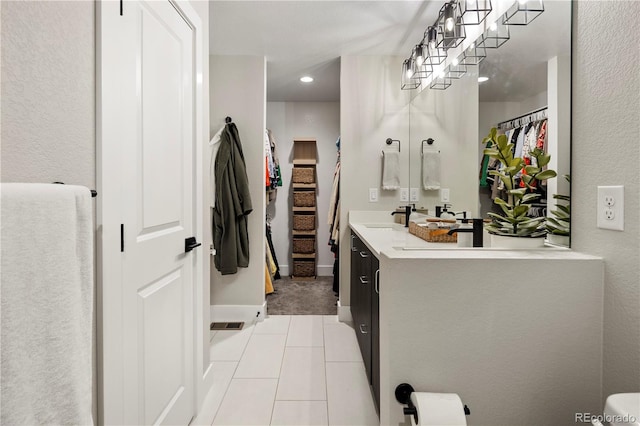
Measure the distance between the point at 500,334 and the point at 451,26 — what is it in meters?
1.71

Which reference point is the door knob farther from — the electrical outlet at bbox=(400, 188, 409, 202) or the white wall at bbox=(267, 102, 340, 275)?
the white wall at bbox=(267, 102, 340, 275)

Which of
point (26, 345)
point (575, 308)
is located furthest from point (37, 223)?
point (575, 308)

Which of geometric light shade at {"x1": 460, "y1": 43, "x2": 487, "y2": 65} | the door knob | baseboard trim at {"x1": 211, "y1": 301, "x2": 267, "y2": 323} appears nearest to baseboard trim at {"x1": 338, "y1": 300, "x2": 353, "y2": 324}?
baseboard trim at {"x1": 211, "y1": 301, "x2": 267, "y2": 323}

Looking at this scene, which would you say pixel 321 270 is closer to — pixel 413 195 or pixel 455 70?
pixel 413 195

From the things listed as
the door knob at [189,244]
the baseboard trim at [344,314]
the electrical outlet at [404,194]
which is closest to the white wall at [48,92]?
the door knob at [189,244]

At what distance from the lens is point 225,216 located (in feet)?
9.70

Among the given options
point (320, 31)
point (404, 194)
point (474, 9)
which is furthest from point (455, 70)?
point (404, 194)

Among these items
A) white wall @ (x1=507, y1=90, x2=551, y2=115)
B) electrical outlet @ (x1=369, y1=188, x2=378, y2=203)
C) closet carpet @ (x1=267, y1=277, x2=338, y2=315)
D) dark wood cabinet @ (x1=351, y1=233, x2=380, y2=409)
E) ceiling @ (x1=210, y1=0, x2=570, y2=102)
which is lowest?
closet carpet @ (x1=267, y1=277, x2=338, y2=315)

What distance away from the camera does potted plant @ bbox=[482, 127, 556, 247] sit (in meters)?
1.16

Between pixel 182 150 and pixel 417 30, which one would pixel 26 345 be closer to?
pixel 182 150

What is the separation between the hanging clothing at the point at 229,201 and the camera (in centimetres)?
293

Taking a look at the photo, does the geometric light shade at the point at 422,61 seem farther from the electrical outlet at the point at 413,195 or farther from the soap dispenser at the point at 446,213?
the soap dispenser at the point at 446,213

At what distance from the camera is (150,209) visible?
4.22 feet

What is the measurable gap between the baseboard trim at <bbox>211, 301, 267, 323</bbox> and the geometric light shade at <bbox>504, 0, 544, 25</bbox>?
279 cm
